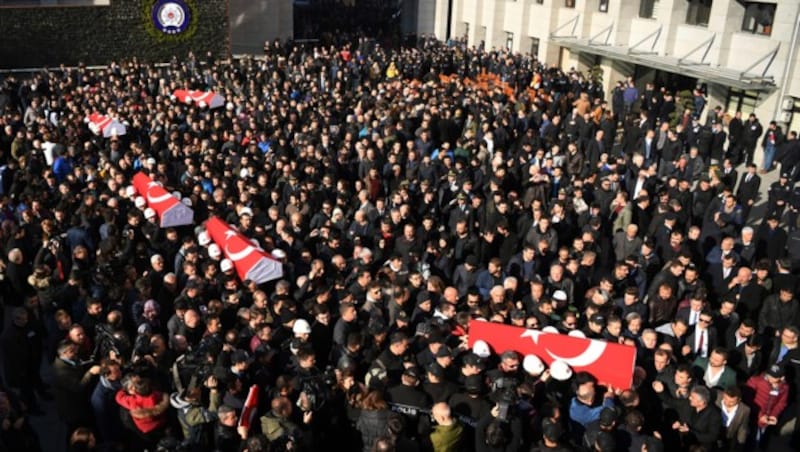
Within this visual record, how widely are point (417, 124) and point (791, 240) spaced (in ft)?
26.7

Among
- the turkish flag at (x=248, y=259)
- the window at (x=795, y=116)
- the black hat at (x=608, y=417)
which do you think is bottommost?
the turkish flag at (x=248, y=259)

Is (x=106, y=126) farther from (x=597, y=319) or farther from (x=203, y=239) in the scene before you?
(x=597, y=319)

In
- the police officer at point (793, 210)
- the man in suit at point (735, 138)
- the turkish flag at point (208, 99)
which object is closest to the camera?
the police officer at point (793, 210)

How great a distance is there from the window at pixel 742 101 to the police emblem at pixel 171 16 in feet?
72.5

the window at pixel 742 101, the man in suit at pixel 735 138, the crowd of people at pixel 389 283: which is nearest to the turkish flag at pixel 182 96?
the crowd of people at pixel 389 283

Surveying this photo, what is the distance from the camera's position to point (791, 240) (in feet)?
41.6

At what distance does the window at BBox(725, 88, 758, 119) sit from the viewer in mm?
19091

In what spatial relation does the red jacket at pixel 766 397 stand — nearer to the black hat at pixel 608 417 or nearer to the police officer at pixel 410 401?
the black hat at pixel 608 417

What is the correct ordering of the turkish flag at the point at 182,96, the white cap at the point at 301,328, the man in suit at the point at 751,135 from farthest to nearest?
1. the turkish flag at the point at 182,96
2. the man in suit at the point at 751,135
3. the white cap at the point at 301,328

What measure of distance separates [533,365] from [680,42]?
19.4 meters

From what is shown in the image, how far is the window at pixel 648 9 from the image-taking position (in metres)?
24.2

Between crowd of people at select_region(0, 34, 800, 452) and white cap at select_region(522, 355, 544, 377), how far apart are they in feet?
0.07

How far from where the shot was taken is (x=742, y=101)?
1959 centimetres

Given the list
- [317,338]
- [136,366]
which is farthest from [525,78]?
[136,366]
